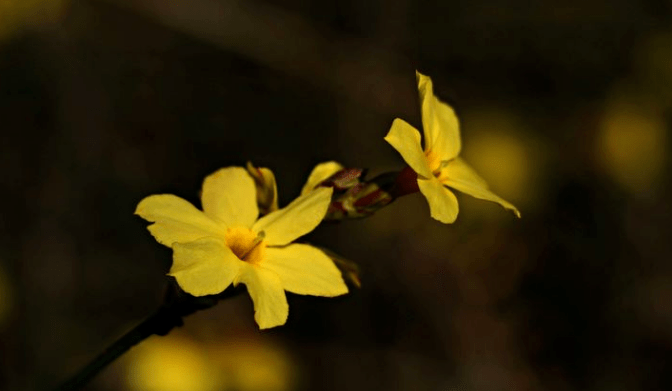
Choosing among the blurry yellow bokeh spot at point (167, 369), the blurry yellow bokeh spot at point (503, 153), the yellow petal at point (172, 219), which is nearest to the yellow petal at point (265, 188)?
the yellow petal at point (172, 219)

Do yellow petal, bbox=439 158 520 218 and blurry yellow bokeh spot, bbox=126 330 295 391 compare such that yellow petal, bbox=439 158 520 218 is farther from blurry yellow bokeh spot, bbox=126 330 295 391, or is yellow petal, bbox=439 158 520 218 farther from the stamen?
blurry yellow bokeh spot, bbox=126 330 295 391

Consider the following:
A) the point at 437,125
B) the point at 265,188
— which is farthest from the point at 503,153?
the point at 265,188

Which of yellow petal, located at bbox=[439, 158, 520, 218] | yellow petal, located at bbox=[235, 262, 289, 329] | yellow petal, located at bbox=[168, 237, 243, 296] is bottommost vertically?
yellow petal, located at bbox=[235, 262, 289, 329]

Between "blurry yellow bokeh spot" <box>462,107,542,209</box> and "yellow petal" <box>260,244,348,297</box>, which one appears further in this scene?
"blurry yellow bokeh spot" <box>462,107,542,209</box>

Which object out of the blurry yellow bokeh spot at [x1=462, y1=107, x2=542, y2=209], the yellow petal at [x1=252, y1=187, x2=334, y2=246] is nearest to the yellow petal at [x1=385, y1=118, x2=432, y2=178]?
the yellow petal at [x1=252, y1=187, x2=334, y2=246]

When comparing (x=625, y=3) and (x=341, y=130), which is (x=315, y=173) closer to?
(x=341, y=130)

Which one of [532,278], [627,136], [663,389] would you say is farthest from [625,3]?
[663,389]

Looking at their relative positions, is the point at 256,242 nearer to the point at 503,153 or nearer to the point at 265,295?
the point at 265,295

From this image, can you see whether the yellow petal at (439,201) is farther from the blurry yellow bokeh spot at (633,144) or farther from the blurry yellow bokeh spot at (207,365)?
the blurry yellow bokeh spot at (633,144)
